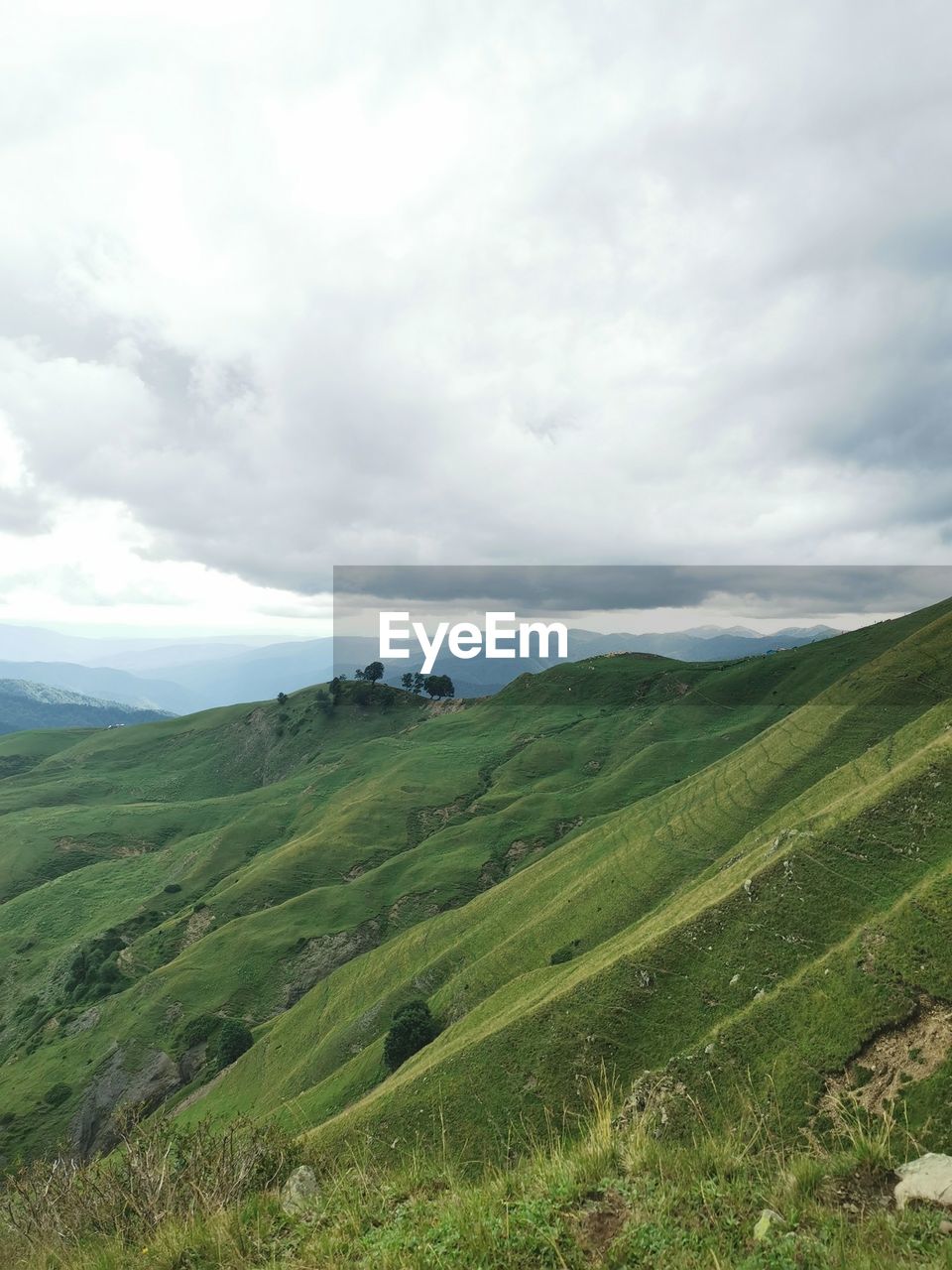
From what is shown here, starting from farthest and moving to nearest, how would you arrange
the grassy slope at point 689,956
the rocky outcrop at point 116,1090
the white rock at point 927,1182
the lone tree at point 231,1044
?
the lone tree at point 231,1044, the rocky outcrop at point 116,1090, the grassy slope at point 689,956, the white rock at point 927,1182

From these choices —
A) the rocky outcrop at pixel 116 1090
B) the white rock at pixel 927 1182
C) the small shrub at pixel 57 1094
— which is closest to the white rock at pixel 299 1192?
the white rock at pixel 927 1182

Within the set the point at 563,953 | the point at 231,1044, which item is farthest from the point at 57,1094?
the point at 563,953

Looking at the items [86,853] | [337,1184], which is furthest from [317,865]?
[337,1184]

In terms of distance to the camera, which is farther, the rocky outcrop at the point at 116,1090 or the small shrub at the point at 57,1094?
the small shrub at the point at 57,1094

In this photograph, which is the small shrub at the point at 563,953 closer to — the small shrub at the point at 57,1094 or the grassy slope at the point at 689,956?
the grassy slope at the point at 689,956

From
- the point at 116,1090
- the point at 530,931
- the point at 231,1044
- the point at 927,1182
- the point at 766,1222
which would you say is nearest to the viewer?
the point at 766,1222

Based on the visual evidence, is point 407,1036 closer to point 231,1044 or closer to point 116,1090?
point 231,1044

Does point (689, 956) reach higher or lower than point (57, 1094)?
higher
